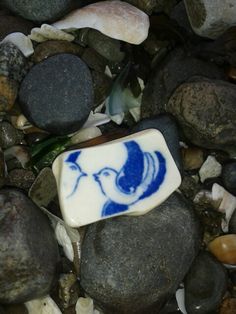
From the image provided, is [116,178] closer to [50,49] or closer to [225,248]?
[225,248]

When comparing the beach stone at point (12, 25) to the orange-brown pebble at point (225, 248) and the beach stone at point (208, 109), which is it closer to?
the beach stone at point (208, 109)

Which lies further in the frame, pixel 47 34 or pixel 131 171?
pixel 47 34

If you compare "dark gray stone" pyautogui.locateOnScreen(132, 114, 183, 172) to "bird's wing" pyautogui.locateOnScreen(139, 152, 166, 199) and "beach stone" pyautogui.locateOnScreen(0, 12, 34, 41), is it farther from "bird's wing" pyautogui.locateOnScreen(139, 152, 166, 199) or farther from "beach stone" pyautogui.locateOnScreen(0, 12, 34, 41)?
"beach stone" pyautogui.locateOnScreen(0, 12, 34, 41)

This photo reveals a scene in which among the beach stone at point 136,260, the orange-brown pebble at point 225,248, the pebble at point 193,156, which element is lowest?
the orange-brown pebble at point 225,248

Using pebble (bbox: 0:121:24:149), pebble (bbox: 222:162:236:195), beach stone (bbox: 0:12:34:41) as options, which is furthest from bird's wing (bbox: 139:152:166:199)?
beach stone (bbox: 0:12:34:41)

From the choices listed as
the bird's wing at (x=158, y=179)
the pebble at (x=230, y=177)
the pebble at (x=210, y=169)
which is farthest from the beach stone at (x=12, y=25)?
the pebble at (x=230, y=177)

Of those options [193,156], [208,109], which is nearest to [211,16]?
[208,109]

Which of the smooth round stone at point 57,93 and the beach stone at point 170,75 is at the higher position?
the smooth round stone at point 57,93
